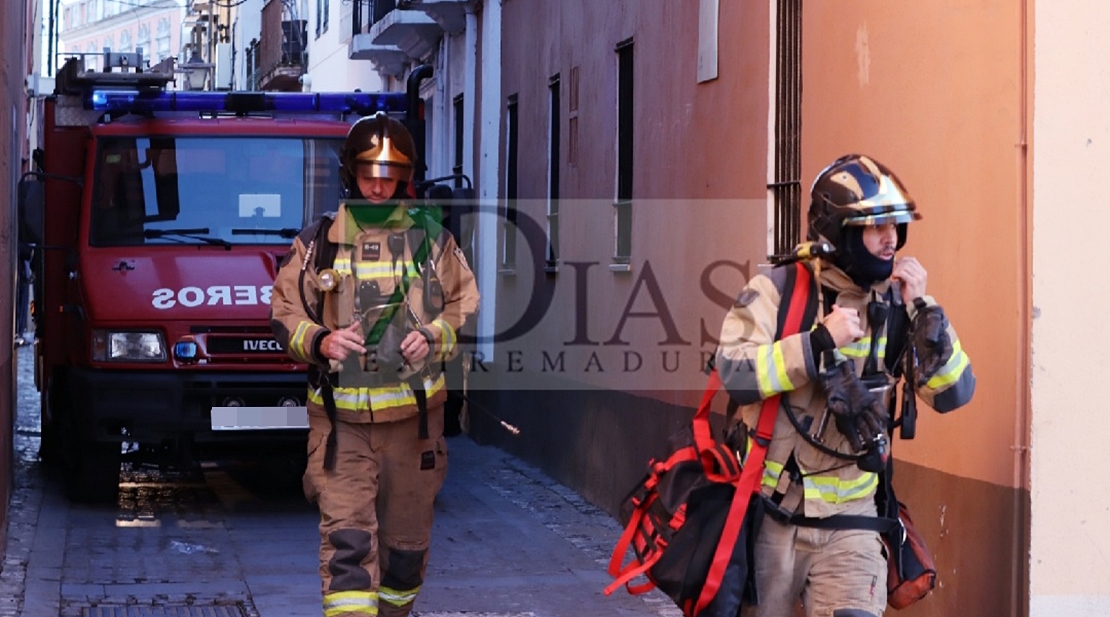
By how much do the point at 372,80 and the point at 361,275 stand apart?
2099 cm

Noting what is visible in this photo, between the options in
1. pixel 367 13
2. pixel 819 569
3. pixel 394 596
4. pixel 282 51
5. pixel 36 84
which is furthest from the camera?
pixel 282 51

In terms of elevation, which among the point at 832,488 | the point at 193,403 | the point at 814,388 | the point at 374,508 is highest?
the point at 814,388

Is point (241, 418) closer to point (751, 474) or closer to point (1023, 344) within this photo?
point (1023, 344)

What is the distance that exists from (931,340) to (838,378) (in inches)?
10.2

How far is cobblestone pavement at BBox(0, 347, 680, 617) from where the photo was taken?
8.01 metres

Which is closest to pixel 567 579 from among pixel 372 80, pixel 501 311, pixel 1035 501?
pixel 1035 501

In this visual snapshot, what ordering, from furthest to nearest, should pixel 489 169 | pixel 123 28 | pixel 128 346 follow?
pixel 123 28 → pixel 489 169 → pixel 128 346

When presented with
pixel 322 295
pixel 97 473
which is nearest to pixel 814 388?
pixel 322 295

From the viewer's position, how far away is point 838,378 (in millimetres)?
4379

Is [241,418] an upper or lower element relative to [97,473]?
upper

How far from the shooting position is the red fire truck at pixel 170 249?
1022 centimetres

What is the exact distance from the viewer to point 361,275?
20.1 feet

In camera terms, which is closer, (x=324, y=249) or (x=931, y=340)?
(x=931, y=340)

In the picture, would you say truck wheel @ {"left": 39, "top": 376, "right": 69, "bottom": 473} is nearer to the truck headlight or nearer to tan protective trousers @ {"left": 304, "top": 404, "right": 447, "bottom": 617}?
the truck headlight
